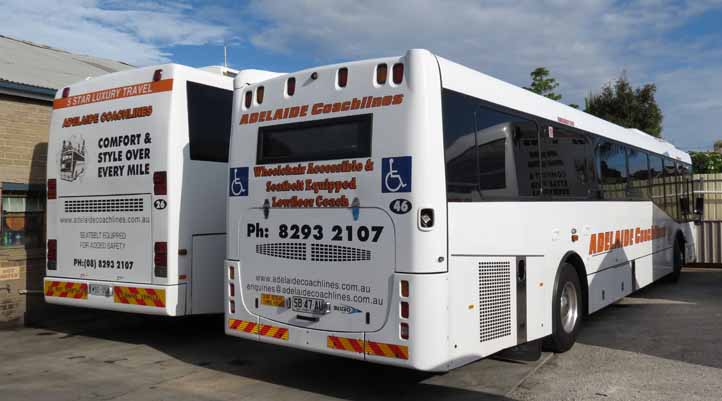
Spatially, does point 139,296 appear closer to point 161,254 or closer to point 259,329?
A: point 161,254

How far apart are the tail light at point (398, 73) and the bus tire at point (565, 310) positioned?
3.07m

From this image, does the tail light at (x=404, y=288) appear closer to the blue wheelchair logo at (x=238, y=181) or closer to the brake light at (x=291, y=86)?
the blue wheelchair logo at (x=238, y=181)

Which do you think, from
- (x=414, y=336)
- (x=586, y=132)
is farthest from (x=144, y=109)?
(x=586, y=132)

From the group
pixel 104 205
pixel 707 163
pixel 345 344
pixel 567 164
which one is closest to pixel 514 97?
pixel 567 164

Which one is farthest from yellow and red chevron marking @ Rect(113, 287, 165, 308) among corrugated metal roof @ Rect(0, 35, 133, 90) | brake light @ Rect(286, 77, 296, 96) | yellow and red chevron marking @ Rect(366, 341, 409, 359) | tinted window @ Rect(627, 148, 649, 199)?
tinted window @ Rect(627, 148, 649, 199)

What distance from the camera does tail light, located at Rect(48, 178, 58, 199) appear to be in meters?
8.68

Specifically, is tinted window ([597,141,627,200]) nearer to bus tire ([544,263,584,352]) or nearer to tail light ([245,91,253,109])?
bus tire ([544,263,584,352])

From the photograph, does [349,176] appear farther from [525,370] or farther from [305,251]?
[525,370]

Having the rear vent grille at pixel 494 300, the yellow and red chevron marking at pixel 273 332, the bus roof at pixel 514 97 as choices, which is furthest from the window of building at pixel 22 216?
the rear vent grille at pixel 494 300

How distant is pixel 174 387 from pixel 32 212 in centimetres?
557

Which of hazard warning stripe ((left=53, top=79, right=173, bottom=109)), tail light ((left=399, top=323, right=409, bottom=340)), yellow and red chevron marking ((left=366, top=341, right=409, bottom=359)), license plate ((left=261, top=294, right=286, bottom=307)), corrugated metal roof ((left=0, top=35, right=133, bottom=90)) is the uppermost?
corrugated metal roof ((left=0, top=35, right=133, bottom=90))

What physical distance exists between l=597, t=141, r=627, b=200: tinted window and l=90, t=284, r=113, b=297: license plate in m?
6.64

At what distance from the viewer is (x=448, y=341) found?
17.8 feet

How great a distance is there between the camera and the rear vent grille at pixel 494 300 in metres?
5.85
